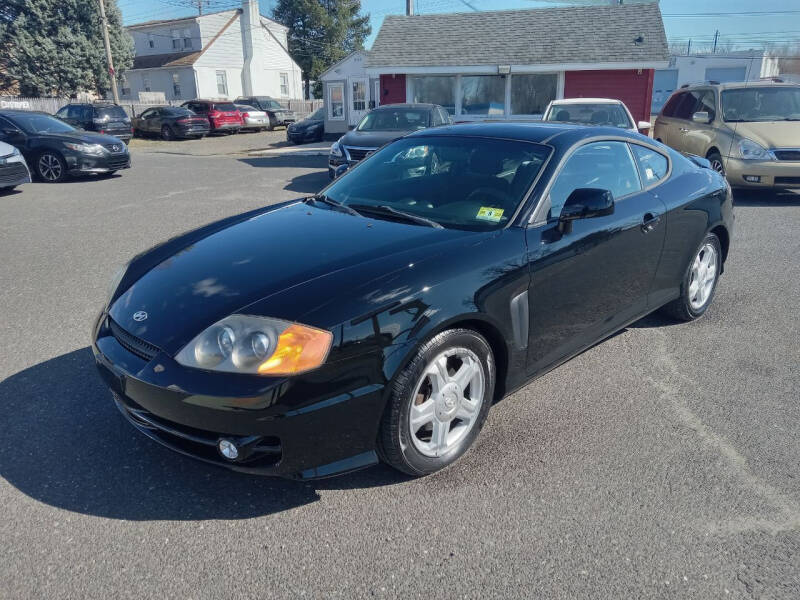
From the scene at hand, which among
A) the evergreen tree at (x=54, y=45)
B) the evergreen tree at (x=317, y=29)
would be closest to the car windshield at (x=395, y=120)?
the evergreen tree at (x=54, y=45)

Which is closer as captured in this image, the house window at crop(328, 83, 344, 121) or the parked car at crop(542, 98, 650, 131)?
the parked car at crop(542, 98, 650, 131)

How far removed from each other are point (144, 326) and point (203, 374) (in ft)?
1.65

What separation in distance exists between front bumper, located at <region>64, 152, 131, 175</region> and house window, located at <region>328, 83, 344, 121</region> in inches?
614

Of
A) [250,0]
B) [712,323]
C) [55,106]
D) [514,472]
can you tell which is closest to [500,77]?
[712,323]

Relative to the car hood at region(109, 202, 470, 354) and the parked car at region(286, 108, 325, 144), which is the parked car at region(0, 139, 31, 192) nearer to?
the car hood at region(109, 202, 470, 354)

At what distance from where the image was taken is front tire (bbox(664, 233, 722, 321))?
4609 millimetres

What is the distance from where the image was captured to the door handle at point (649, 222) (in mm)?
3900

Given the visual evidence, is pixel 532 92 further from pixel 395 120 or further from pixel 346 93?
pixel 346 93

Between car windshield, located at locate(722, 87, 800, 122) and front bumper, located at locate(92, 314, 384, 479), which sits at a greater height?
car windshield, located at locate(722, 87, 800, 122)

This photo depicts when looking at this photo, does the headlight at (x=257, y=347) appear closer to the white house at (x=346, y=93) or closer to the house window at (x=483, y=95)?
the house window at (x=483, y=95)

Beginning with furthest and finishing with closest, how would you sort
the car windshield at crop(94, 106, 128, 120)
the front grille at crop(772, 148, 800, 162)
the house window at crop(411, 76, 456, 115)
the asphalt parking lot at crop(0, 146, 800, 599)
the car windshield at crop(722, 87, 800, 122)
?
the car windshield at crop(94, 106, 128, 120) → the house window at crop(411, 76, 456, 115) → the car windshield at crop(722, 87, 800, 122) → the front grille at crop(772, 148, 800, 162) → the asphalt parking lot at crop(0, 146, 800, 599)

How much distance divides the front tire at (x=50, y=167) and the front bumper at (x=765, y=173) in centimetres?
1264

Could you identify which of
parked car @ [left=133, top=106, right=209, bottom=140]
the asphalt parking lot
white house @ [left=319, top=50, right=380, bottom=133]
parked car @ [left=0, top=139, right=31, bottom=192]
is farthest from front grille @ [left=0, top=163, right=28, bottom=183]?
white house @ [left=319, top=50, right=380, bottom=133]

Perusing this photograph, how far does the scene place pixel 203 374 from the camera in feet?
8.01
